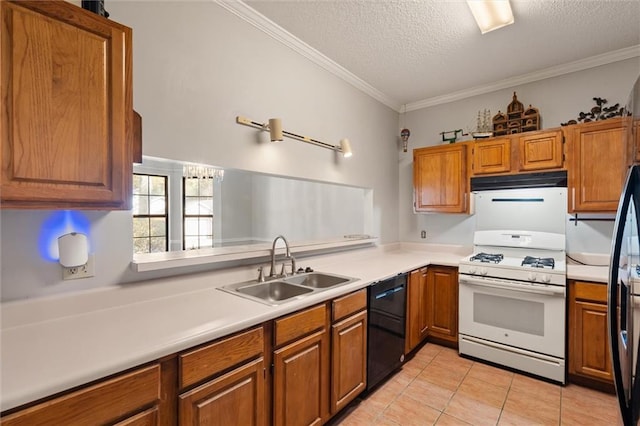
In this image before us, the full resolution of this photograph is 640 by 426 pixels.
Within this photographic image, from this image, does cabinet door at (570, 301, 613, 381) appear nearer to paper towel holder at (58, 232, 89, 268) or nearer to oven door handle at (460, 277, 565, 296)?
oven door handle at (460, 277, 565, 296)

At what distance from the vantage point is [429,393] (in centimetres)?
223

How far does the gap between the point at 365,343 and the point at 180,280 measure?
1.30 meters

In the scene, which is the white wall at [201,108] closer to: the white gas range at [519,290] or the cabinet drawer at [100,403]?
the cabinet drawer at [100,403]

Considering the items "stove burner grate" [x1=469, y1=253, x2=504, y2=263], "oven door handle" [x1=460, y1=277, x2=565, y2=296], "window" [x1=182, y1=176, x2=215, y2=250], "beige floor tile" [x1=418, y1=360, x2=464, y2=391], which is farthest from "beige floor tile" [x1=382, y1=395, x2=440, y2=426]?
"window" [x1=182, y1=176, x2=215, y2=250]

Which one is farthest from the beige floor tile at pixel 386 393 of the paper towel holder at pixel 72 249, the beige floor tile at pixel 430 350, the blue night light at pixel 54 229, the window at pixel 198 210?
the window at pixel 198 210

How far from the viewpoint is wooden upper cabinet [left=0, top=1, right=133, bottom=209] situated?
3.20 ft

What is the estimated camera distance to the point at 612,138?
2.41 meters

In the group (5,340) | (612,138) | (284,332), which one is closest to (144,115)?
(5,340)

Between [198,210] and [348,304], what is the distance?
3542 mm

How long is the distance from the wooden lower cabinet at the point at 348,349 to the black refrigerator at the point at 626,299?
1.23 metres

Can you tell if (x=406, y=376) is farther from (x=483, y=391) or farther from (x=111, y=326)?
(x=111, y=326)

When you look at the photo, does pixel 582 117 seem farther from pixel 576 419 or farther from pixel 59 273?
pixel 59 273

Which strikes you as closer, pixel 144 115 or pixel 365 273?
pixel 144 115

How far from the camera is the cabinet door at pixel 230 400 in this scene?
1154 millimetres
